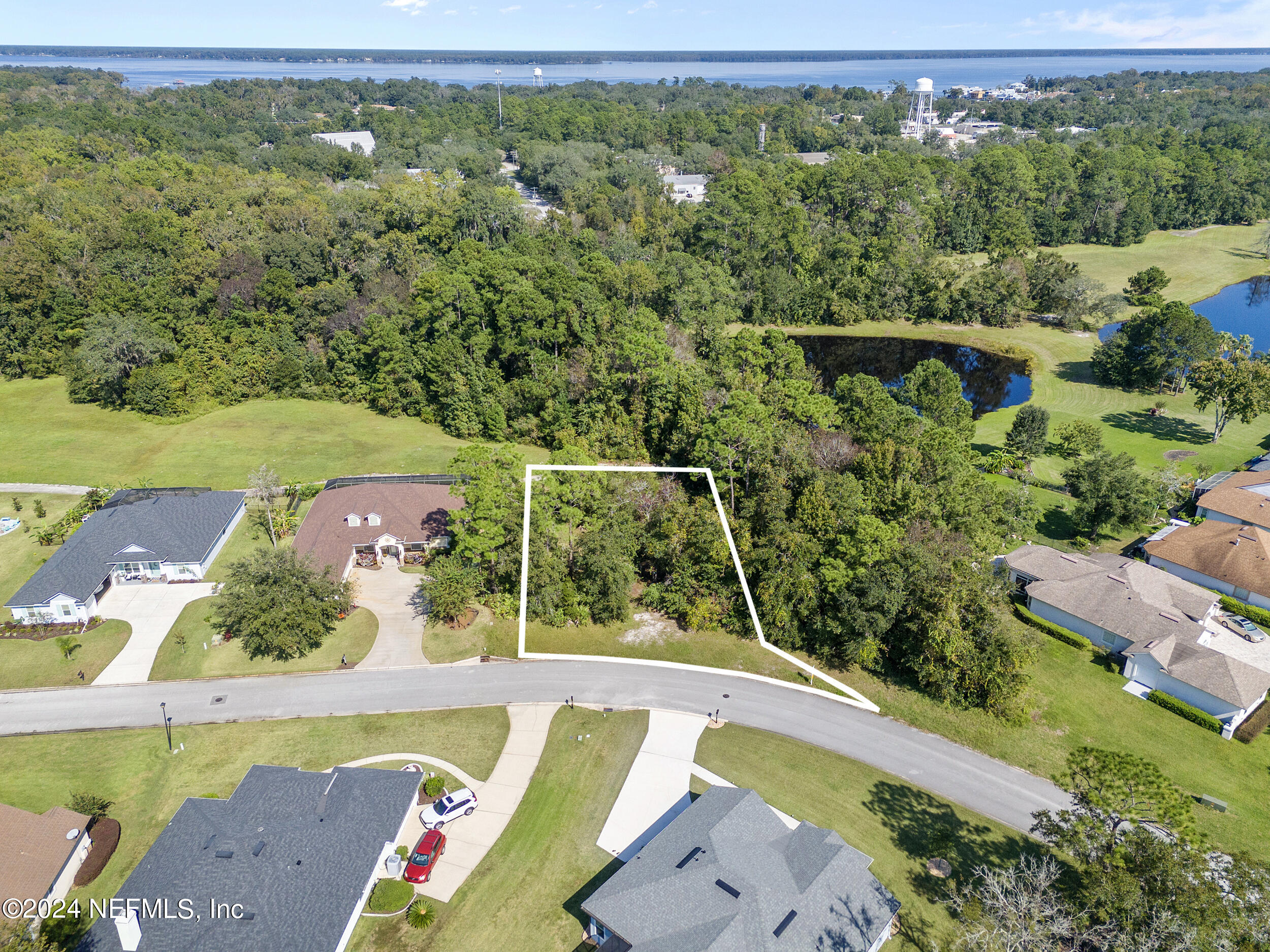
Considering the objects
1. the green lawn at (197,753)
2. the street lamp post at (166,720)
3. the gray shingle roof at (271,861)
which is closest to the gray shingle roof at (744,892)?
the gray shingle roof at (271,861)

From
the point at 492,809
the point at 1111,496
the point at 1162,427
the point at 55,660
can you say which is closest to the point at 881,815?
the point at 492,809

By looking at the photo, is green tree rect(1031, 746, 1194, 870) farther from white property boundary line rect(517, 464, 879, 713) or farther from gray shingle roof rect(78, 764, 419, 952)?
gray shingle roof rect(78, 764, 419, 952)

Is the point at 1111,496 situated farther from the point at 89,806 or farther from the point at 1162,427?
the point at 89,806

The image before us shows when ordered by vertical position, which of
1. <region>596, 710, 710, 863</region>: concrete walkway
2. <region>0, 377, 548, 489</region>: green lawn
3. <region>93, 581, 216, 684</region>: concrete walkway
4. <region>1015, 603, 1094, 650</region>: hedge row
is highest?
<region>1015, 603, 1094, 650</region>: hedge row

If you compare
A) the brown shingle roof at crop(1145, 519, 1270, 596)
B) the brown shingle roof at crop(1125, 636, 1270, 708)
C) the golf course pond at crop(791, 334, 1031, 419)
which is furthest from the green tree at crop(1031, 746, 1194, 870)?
the golf course pond at crop(791, 334, 1031, 419)

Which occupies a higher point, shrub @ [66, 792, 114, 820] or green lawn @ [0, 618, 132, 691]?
shrub @ [66, 792, 114, 820]

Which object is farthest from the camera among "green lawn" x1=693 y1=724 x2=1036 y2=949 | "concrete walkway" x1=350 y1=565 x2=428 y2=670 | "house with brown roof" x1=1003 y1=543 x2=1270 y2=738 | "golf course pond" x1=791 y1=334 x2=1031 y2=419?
"golf course pond" x1=791 y1=334 x2=1031 y2=419

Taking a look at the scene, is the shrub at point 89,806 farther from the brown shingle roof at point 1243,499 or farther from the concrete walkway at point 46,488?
the brown shingle roof at point 1243,499

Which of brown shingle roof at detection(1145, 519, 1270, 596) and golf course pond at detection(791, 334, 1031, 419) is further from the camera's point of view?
golf course pond at detection(791, 334, 1031, 419)
